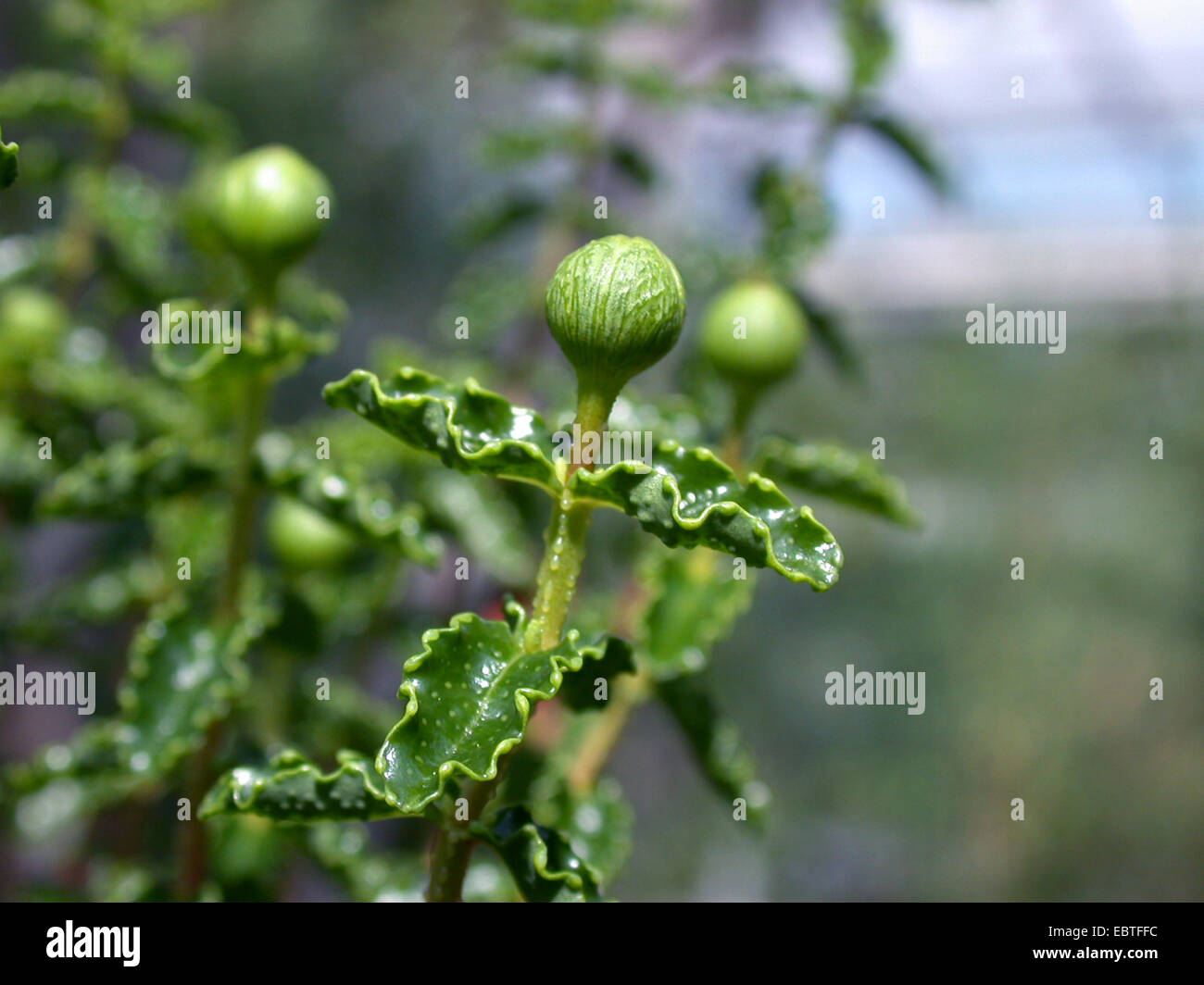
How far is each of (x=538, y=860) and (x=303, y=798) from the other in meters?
0.09

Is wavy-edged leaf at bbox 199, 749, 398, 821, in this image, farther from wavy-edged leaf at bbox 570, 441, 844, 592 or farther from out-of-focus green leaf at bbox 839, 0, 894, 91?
out-of-focus green leaf at bbox 839, 0, 894, 91

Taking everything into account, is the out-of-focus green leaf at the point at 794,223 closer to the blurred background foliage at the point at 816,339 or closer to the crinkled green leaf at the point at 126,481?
the blurred background foliage at the point at 816,339

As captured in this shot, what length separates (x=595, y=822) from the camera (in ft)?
1.91

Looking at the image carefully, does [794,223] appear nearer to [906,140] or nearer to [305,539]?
[906,140]

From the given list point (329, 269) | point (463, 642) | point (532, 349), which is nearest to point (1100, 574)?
point (329, 269)

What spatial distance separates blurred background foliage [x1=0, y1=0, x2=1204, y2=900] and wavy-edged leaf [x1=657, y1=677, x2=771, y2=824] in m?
0.19

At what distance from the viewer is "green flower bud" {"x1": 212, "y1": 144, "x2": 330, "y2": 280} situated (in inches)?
19.2

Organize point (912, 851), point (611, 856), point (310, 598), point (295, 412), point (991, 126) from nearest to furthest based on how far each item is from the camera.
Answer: point (611, 856) → point (310, 598) → point (295, 412) → point (912, 851) → point (991, 126)

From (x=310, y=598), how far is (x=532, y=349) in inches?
13.6

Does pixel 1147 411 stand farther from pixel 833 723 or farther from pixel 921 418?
pixel 833 723

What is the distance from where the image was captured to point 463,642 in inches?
15.2

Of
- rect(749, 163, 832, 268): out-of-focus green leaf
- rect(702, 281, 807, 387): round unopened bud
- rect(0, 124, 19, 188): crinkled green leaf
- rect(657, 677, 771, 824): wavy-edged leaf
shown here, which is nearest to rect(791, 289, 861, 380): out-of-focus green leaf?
rect(749, 163, 832, 268): out-of-focus green leaf

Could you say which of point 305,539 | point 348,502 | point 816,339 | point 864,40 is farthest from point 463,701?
point 864,40

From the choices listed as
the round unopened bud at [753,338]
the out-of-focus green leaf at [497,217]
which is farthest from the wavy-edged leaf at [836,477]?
the out-of-focus green leaf at [497,217]
